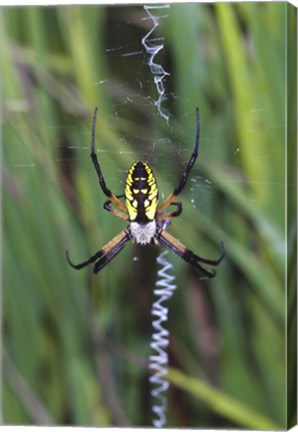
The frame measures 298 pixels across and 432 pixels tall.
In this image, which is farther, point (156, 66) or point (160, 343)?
point (160, 343)

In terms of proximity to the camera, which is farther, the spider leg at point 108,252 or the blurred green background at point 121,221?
the spider leg at point 108,252

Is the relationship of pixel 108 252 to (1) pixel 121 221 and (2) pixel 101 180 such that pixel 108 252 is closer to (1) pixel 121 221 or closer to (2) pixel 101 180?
(1) pixel 121 221

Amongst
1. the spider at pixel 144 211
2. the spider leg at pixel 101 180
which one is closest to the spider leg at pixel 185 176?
the spider at pixel 144 211

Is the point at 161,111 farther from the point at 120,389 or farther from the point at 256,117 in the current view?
the point at 120,389

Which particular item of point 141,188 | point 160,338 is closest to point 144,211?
point 141,188

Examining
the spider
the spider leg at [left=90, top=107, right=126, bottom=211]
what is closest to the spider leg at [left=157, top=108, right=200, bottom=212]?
the spider

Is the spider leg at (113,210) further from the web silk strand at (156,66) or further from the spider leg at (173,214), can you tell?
the web silk strand at (156,66)

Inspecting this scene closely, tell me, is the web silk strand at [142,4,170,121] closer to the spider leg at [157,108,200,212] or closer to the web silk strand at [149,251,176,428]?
the spider leg at [157,108,200,212]
